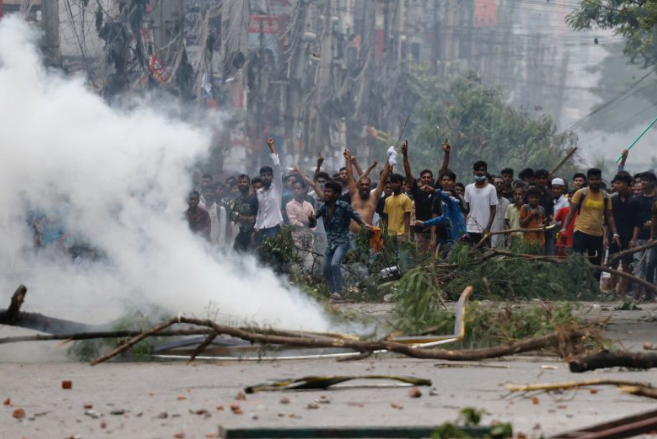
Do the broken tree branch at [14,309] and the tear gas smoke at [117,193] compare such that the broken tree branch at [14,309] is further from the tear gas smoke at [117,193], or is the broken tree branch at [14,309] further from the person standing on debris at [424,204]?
the person standing on debris at [424,204]

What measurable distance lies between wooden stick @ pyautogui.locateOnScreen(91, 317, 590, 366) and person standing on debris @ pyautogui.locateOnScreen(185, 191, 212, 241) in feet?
21.9

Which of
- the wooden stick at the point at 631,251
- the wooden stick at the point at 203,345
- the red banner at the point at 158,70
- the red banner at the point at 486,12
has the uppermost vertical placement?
the red banner at the point at 486,12

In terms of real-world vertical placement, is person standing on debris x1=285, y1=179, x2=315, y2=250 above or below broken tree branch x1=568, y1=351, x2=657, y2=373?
above

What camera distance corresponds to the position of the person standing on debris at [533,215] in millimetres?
14109

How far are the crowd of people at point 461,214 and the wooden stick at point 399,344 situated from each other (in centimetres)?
482

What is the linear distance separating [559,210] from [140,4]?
1426 centimetres

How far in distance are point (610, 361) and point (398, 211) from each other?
7663mm

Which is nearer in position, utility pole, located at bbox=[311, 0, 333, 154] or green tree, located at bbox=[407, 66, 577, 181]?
green tree, located at bbox=[407, 66, 577, 181]

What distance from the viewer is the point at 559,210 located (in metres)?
15.0

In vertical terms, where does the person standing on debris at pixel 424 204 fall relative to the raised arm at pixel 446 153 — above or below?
below

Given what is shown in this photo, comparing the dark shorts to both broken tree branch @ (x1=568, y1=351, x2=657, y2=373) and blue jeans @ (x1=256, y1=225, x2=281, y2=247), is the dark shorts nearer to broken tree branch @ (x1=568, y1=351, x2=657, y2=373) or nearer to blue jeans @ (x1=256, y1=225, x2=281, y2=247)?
blue jeans @ (x1=256, y1=225, x2=281, y2=247)

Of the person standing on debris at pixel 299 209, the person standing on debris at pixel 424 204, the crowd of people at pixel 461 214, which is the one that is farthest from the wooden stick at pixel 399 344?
the person standing on debris at pixel 299 209

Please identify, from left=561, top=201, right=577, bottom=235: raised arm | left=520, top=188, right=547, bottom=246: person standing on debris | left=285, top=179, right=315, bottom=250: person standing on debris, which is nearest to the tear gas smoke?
left=520, top=188, right=547, bottom=246: person standing on debris

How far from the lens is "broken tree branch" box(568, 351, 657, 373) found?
671cm
